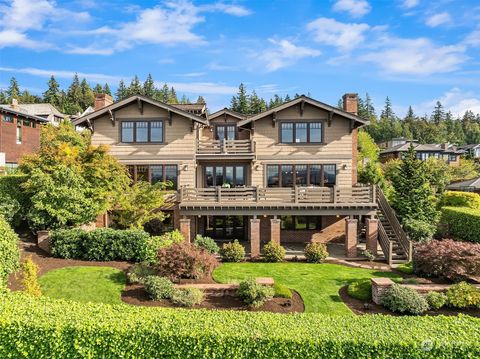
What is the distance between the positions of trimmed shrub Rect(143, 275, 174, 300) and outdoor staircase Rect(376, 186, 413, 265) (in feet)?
40.5

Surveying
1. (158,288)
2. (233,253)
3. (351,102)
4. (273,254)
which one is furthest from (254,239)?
(351,102)

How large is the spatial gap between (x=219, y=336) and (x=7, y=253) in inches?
336

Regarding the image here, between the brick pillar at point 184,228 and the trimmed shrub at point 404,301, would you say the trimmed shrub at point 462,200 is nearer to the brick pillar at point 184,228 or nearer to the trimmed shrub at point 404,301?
the trimmed shrub at point 404,301

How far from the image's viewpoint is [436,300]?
12375 millimetres

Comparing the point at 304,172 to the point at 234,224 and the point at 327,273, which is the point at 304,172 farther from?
the point at 327,273

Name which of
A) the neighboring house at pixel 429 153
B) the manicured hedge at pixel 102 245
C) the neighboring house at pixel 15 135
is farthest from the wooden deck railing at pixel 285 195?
the neighboring house at pixel 429 153

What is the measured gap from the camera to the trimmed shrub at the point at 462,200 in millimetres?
24703

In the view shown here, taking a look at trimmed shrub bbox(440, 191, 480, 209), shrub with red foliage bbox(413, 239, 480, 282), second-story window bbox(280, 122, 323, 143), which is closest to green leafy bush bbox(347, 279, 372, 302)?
shrub with red foliage bbox(413, 239, 480, 282)

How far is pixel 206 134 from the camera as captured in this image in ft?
89.6

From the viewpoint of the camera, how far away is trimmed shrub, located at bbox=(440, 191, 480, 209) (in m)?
24.7

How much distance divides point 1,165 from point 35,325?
3303cm

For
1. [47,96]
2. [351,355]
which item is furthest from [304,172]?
[47,96]

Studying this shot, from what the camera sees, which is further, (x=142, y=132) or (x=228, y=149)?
(x=228, y=149)

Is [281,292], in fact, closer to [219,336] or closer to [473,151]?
[219,336]
